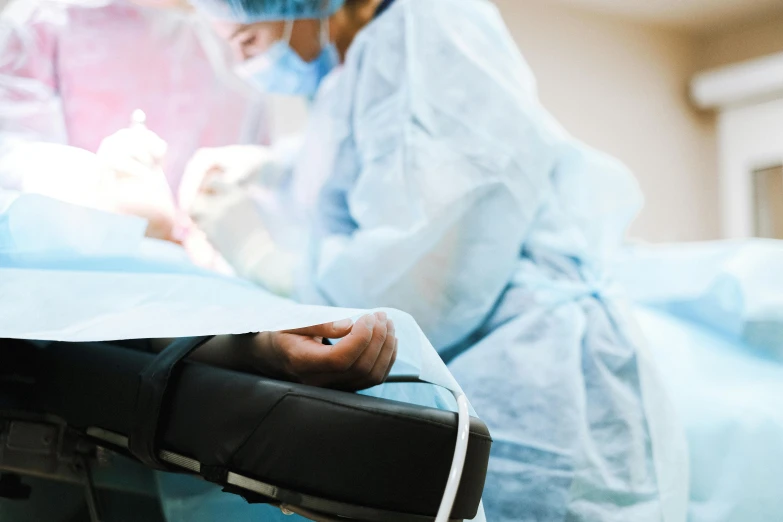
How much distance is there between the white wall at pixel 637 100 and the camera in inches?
102

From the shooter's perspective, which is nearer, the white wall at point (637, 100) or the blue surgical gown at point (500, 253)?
the blue surgical gown at point (500, 253)

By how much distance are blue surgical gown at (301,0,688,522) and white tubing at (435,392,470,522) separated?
25cm

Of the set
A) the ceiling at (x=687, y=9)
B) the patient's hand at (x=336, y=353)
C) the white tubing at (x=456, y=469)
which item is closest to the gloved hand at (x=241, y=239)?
the patient's hand at (x=336, y=353)

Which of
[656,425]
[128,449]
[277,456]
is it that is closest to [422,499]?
[277,456]

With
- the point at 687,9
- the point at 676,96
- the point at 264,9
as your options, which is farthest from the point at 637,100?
the point at 264,9

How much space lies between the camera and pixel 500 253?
0.74 meters

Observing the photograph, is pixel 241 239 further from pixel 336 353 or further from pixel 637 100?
pixel 637 100

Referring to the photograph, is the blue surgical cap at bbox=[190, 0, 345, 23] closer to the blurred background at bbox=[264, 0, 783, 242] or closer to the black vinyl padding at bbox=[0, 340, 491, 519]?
the black vinyl padding at bbox=[0, 340, 491, 519]

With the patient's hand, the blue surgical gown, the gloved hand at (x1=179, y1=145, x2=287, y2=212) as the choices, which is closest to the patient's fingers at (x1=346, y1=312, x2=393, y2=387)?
the patient's hand

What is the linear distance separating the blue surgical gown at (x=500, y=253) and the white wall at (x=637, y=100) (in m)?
1.75

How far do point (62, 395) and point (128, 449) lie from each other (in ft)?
0.29

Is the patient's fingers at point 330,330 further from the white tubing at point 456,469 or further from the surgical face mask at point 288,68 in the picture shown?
the surgical face mask at point 288,68

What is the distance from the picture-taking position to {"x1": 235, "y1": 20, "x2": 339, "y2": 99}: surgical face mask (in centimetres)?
101

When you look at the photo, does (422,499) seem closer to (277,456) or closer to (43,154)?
(277,456)
